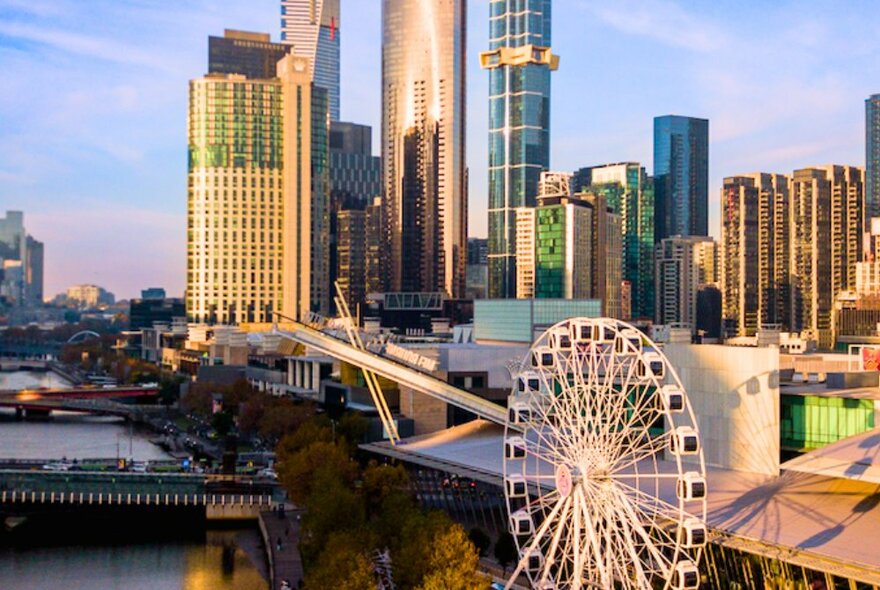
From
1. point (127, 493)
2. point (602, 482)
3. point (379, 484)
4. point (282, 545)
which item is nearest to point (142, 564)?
point (282, 545)

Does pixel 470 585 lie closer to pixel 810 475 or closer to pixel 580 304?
pixel 810 475

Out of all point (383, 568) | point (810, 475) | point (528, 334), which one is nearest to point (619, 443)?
point (810, 475)

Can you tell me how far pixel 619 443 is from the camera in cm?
4397

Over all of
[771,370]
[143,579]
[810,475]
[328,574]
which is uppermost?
[771,370]

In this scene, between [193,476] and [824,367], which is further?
[824,367]

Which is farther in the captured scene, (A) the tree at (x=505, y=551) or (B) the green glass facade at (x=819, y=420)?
(A) the tree at (x=505, y=551)

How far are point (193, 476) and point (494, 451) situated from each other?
2528cm

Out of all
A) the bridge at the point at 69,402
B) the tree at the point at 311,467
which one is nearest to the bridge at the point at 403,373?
the tree at the point at 311,467

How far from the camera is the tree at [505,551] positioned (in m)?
58.0

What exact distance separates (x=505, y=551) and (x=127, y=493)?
114 ft

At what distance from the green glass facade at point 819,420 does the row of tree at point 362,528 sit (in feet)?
50.9

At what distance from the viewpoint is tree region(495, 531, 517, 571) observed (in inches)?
2283

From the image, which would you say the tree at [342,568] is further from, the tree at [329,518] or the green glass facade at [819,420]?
the green glass facade at [819,420]

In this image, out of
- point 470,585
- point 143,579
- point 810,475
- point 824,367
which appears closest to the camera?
point 470,585
